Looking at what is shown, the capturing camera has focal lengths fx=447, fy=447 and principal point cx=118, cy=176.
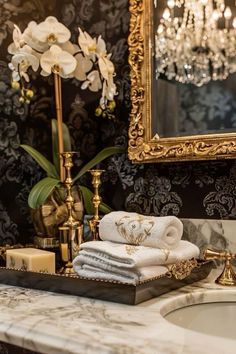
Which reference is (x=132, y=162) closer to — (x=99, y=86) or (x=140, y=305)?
(x=99, y=86)

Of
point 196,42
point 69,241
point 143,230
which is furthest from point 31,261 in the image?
point 196,42

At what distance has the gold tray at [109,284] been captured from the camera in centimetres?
72

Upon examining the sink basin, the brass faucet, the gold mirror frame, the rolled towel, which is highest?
the gold mirror frame

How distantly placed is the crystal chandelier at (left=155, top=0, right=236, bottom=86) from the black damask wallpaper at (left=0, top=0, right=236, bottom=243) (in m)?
0.15

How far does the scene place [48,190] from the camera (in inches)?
41.4

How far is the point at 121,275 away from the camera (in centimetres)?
76

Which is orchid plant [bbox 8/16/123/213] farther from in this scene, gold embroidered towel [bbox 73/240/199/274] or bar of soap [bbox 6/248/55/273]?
gold embroidered towel [bbox 73/240/199/274]

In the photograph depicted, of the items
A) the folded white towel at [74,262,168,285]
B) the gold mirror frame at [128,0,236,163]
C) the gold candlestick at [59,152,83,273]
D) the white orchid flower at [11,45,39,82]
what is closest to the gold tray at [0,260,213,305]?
the folded white towel at [74,262,168,285]

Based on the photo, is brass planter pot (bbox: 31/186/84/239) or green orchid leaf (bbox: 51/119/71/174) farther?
green orchid leaf (bbox: 51/119/71/174)

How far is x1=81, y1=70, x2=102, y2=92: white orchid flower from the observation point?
1.17m

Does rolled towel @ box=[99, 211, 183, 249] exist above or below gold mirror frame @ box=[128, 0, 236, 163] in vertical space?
below

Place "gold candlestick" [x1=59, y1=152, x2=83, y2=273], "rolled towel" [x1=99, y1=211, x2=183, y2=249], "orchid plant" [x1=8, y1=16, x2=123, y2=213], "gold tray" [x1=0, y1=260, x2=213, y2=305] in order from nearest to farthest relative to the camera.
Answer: "gold tray" [x1=0, y1=260, x2=213, y2=305] → "rolled towel" [x1=99, y1=211, x2=183, y2=249] → "gold candlestick" [x1=59, y1=152, x2=83, y2=273] → "orchid plant" [x1=8, y1=16, x2=123, y2=213]

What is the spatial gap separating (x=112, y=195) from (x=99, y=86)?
298 mm

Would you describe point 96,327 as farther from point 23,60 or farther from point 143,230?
point 23,60
